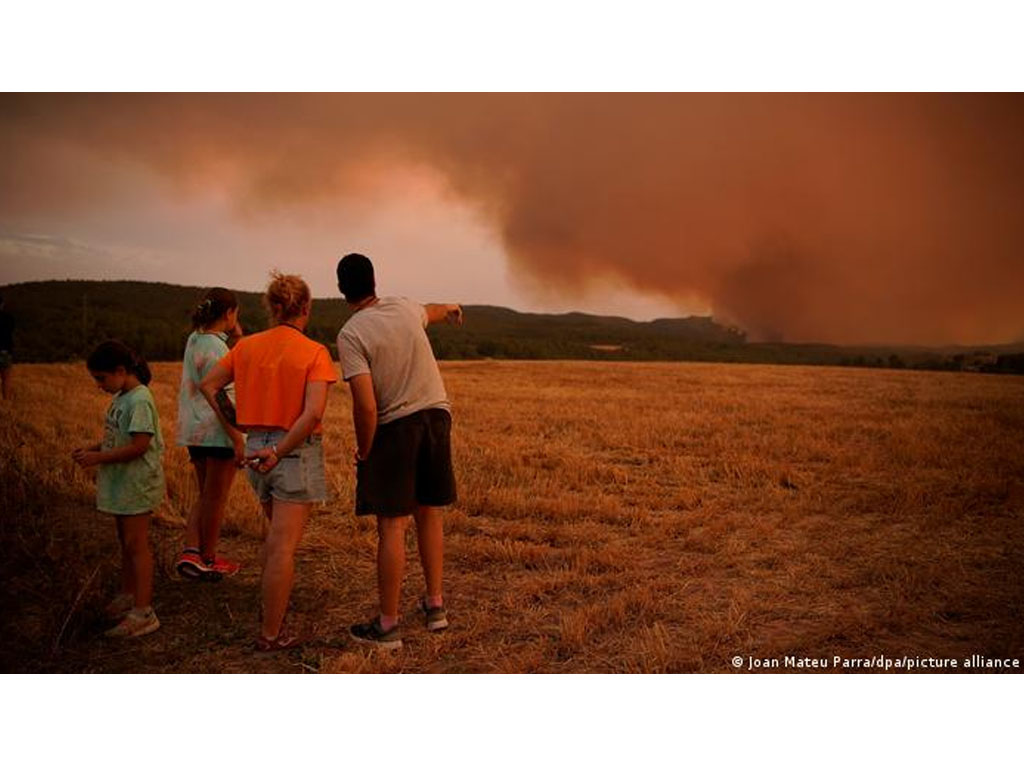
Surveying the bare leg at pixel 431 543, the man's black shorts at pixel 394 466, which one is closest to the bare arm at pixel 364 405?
the man's black shorts at pixel 394 466

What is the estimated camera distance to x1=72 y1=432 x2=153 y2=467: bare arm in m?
4.11

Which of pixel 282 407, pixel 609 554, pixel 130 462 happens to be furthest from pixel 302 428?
pixel 609 554

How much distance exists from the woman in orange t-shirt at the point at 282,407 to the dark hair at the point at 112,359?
50 cm

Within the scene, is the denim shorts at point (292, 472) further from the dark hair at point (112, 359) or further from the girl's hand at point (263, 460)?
the dark hair at point (112, 359)

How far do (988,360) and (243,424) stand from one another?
577 cm

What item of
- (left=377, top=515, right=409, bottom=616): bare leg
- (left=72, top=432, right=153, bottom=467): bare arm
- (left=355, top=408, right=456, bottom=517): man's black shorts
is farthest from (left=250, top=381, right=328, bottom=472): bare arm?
(left=72, top=432, right=153, bottom=467): bare arm

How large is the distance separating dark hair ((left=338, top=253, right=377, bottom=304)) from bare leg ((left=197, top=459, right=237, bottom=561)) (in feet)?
4.94

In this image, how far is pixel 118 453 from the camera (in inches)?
163

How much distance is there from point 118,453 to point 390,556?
147 centimetres

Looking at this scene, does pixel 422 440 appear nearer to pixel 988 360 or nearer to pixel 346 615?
pixel 346 615

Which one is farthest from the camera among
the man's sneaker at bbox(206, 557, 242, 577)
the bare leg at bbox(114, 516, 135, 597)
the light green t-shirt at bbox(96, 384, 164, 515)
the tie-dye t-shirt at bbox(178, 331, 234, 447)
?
the man's sneaker at bbox(206, 557, 242, 577)

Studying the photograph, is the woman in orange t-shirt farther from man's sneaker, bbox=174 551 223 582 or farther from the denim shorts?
man's sneaker, bbox=174 551 223 582

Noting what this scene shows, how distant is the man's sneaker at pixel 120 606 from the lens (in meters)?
4.48

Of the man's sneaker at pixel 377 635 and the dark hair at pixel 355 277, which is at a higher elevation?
the dark hair at pixel 355 277
